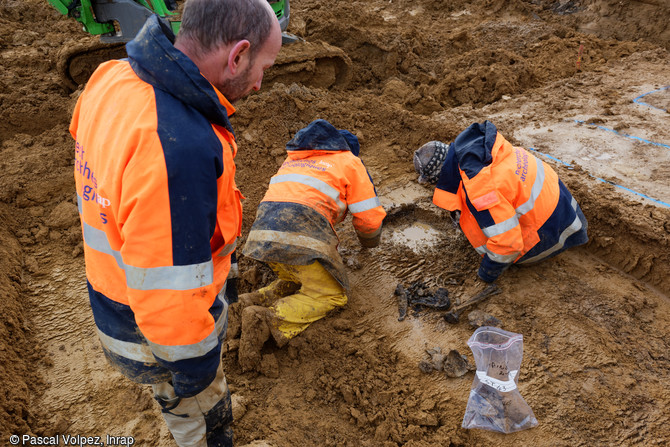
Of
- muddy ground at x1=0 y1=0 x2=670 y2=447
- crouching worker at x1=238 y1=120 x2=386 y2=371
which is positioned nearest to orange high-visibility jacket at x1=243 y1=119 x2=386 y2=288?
crouching worker at x1=238 y1=120 x2=386 y2=371

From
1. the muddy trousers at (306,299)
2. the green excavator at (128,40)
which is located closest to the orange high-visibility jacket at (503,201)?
the muddy trousers at (306,299)

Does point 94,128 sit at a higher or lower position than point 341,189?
higher

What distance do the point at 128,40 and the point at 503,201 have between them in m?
6.03

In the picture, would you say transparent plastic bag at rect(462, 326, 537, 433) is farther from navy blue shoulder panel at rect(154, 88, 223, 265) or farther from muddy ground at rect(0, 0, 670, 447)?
navy blue shoulder panel at rect(154, 88, 223, 265)

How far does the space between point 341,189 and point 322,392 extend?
1.53 m

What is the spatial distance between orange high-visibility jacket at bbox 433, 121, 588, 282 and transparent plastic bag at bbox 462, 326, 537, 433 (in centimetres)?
66

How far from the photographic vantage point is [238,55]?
4.99ft

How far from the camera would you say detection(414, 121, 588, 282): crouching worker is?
3.20 m

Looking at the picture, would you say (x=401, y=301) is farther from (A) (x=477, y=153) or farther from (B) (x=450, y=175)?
(A) (x=477, y=153)

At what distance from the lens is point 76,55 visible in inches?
254

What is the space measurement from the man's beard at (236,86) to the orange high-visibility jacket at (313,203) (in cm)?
156

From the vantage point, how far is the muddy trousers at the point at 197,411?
2184mm

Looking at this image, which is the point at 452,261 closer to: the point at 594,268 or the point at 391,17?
the point at 594,268

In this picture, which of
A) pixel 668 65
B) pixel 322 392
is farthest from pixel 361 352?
pixel 668 65
